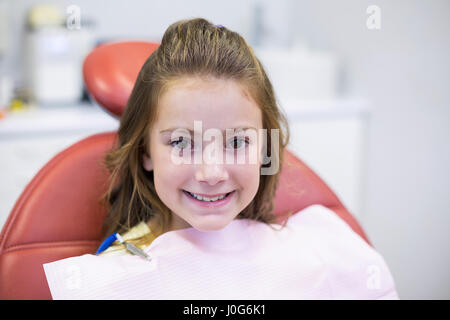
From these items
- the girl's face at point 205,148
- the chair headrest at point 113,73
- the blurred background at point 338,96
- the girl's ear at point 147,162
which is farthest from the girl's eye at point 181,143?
the blurred background at point 338,96

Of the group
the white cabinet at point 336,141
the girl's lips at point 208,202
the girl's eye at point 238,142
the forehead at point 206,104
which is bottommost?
the white cabinet at point 336,141

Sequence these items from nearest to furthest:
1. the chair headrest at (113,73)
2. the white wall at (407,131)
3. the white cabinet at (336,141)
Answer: the chair headrest at (113,73), the white wall at (407,131), the white cabinet at (336,141)

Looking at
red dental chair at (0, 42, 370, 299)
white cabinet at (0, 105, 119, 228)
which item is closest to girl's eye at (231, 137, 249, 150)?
red dental chair at (0, 42, 370, 299)

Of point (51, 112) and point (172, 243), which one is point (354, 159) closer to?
point (51, 112)

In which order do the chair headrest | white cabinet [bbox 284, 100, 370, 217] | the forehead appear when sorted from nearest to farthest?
the forehead < the chair headrest < white cabinet [bbox 284, 100, 370, 217]

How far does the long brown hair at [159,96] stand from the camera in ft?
2.45

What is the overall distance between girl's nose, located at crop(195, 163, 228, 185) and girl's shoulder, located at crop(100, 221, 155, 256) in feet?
0.65

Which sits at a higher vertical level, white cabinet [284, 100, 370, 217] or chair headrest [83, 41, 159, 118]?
chair headrest [83, 41, 159, 118]

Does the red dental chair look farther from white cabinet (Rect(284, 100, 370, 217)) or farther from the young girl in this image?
white cabinet (Rect(284, 100, 370, 217))

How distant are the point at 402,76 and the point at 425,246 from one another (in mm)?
633

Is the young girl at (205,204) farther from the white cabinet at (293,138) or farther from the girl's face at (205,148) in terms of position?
the white cabinet at (293,138)

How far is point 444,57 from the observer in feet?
5.63

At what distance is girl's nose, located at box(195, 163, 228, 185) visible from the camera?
711 mm

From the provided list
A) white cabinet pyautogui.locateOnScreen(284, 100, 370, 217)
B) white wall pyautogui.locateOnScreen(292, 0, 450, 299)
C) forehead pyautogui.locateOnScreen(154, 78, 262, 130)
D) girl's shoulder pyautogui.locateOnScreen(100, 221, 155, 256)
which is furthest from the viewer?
white cabinet pyautogui.locateOnScreen(284, 100, 370, 217)
